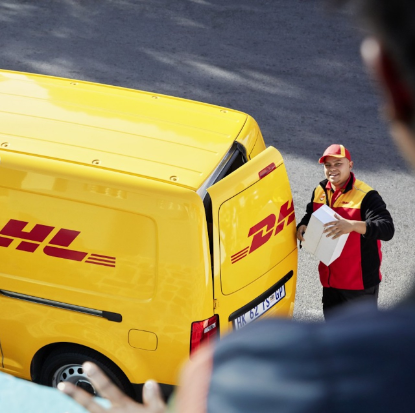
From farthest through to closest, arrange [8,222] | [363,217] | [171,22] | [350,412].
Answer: [171,22] → [363,217] → [8,222] → [350,412]

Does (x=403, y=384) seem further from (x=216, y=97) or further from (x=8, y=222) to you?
(x=216, y=97)

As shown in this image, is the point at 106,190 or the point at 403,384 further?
the point at 106,190

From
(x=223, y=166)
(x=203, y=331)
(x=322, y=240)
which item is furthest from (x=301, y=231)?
(x=203, y=331)

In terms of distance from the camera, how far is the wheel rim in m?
4.62

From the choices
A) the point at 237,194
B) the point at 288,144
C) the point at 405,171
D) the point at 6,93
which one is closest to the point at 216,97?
the point at 288,144

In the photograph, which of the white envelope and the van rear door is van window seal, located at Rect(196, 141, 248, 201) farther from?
the white envelope

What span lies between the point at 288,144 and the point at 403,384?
8082 millimetres

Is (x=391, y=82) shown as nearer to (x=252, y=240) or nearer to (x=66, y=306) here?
(x=252, y=240)

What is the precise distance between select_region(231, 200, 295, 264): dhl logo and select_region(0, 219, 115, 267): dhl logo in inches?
32.8

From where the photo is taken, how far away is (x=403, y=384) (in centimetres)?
92

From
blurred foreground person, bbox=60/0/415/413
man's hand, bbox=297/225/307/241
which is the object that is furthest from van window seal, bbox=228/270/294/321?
blurred foreground person, bbox=60/0/415/413

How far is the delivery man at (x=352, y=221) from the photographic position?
4809 millimetres

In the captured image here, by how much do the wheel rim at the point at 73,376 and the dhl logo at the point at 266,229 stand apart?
4.34 feet

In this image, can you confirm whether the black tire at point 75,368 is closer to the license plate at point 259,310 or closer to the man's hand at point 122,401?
the license plate at point 259,310
